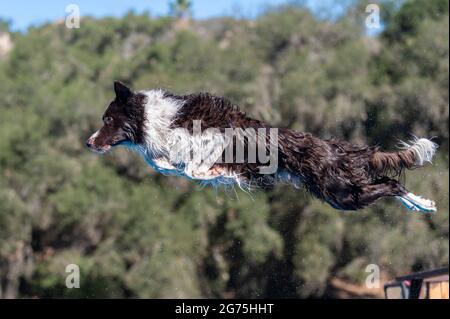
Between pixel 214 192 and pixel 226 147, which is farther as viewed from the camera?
pixel 214 192

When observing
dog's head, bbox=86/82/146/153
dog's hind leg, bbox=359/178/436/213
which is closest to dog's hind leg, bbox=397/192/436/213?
dog's hind leg, bbox=359/178/436/213

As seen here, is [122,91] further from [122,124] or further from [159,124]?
[159,124]

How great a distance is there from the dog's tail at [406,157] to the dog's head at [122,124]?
8.35ft

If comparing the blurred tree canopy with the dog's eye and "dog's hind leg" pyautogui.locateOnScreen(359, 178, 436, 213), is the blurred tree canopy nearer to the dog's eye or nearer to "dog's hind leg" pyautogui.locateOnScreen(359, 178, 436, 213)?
"dog's hind leg" pyautogui.locateOnScreen(359, 178, 436, 213)

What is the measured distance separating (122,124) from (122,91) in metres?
0.36

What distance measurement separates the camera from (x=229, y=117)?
8.19 m

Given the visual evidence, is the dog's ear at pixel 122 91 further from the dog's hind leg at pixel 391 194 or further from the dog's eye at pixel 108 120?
the dog's hind leg at pixel 391 194

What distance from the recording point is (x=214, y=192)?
26.2 metres

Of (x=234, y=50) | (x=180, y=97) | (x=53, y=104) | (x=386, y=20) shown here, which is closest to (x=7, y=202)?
(x=53, y=104)

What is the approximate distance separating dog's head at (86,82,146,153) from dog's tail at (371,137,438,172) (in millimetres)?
2545

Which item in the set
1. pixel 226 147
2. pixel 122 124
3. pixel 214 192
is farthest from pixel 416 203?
Answer: pixel 214 192

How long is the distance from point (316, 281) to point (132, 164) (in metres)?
7.36

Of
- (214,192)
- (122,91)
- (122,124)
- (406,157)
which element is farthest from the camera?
(214,192)
